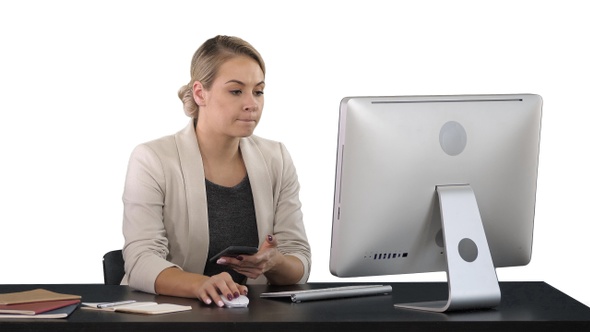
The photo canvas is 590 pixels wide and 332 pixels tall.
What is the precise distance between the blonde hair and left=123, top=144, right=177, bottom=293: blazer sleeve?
0.34 m

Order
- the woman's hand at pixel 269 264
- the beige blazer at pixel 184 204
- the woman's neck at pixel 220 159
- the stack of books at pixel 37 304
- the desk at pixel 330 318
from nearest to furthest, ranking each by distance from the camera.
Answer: the desk at pixel 330 318, the stack of books at pixel 37 304, the woman's hand at pixel 269 264, the beige blazer at pixel 184 204, the woman's neck at pixel 220 159

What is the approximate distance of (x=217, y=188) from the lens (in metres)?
4.18

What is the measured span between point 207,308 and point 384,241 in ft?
2.09

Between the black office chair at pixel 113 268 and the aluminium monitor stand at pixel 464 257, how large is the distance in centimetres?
140

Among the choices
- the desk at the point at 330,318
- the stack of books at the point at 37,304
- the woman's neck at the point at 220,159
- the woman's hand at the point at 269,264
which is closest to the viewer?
the desk at the point at 330,318

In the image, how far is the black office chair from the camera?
422 cm

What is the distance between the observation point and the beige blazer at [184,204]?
12.8 ft

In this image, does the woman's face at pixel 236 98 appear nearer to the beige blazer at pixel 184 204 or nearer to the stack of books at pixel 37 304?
the beige blazer at pixel 184 204

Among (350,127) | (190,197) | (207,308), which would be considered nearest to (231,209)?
(190,197)

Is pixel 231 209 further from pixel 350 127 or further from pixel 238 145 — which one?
pixel 350 127

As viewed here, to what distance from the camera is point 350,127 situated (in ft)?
10.4

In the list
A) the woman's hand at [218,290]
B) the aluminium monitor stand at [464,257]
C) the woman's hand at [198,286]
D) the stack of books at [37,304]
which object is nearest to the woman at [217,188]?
the woman's hand at [198,286]

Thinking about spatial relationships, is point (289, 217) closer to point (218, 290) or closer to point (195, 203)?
point (195, 203)

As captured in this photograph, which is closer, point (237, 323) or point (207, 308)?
point (237, 323)
